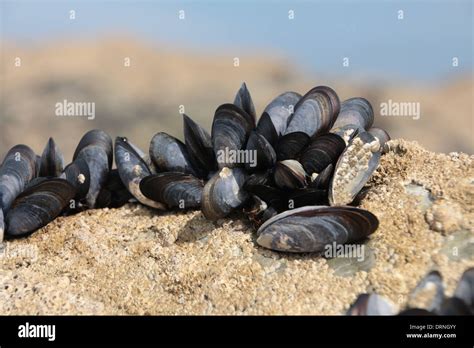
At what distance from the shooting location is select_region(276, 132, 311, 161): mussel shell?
419 cm

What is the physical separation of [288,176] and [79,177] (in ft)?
6.44

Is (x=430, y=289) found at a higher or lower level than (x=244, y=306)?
higher

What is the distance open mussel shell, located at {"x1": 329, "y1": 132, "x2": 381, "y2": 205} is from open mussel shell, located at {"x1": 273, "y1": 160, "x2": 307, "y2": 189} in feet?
0.75

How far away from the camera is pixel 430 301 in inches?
119

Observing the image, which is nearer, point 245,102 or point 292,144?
point 292,144

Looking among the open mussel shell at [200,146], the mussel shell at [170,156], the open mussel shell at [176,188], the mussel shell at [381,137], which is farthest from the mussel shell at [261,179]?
the mussel shell at [381,137]

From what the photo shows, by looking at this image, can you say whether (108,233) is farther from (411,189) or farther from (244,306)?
(411,189)

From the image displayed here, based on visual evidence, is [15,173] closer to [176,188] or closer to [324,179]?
[176,188]

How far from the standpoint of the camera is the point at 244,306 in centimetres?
335

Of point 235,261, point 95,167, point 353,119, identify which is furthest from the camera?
point 95,167

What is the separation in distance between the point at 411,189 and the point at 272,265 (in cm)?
120
